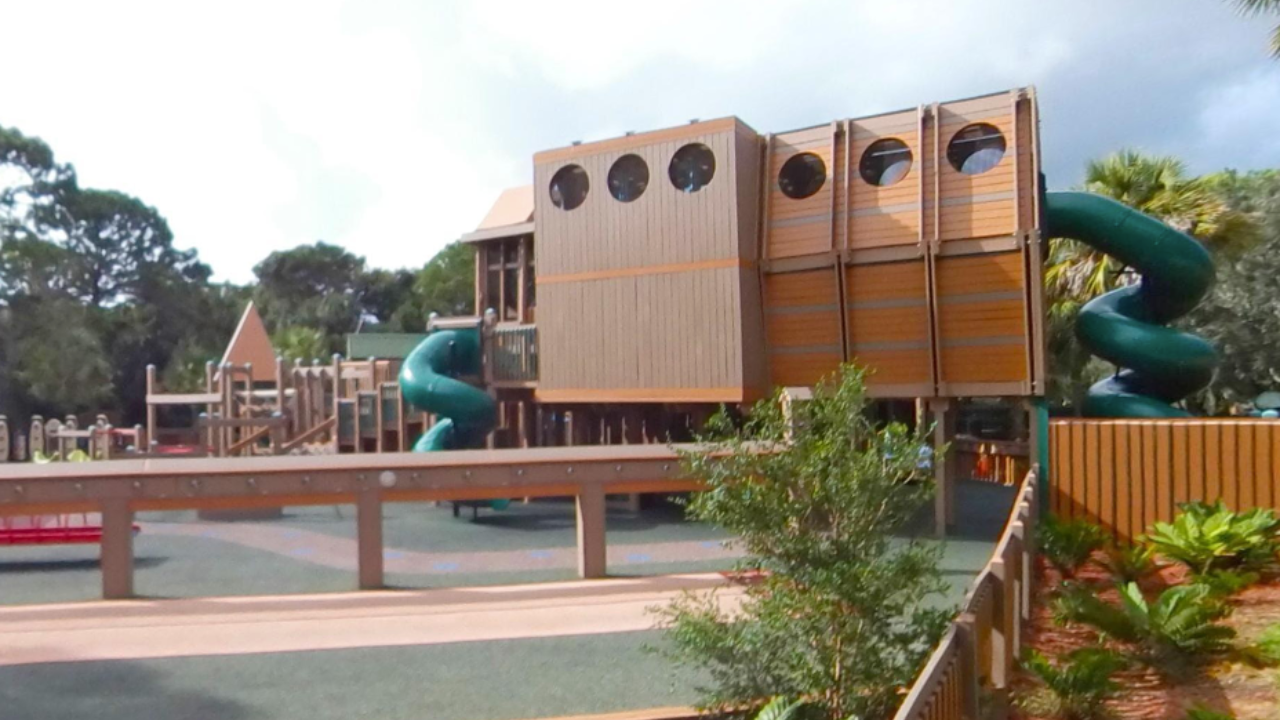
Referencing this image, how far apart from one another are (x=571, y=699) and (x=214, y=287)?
182ft

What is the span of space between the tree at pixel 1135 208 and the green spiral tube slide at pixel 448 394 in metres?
10.2

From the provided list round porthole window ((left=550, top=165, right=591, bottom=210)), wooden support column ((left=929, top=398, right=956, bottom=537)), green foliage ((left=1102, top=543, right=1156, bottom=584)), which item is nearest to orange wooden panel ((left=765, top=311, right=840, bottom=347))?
wooden support column ((left=929, top=398, right=956, bottom=537))

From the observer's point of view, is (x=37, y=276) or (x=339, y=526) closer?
(x=339, y=526)

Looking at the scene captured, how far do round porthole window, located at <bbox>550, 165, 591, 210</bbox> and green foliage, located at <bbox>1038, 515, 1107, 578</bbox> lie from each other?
9.82m

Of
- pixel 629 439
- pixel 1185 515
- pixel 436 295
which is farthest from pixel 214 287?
pixel 1185 515

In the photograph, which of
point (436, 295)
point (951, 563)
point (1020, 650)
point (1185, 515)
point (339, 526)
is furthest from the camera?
point (436, 295)

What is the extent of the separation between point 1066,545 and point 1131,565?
0.77 meters

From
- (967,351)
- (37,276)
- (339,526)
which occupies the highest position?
(37,276)

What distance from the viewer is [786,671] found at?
558 centimetres

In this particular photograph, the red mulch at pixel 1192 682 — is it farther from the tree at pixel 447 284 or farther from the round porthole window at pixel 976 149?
the tree at pixel 447 284

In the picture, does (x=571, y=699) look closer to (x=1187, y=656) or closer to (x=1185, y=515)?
(x=1187, y=656)

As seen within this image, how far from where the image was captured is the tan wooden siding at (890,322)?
15.3m

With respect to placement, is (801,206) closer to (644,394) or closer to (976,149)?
(976,149)

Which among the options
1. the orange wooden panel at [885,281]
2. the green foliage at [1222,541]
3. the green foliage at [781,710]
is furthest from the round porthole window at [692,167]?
the green foliage at [781,710]
